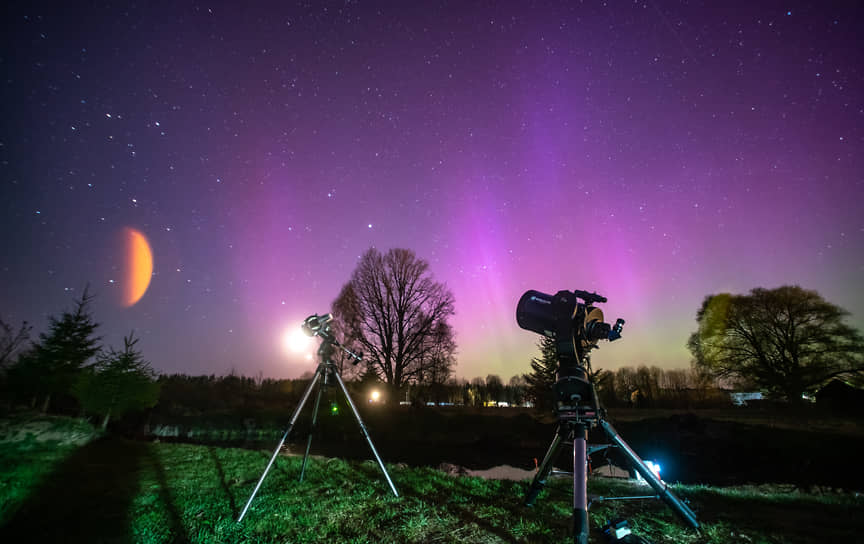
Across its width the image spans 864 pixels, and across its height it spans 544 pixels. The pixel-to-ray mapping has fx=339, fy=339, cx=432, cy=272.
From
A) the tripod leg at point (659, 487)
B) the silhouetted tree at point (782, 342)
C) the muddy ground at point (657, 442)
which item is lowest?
the muddy ground at point (657, 442)

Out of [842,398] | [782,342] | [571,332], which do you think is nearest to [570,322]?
[571,332]

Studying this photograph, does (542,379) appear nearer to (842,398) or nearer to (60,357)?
(842,398)

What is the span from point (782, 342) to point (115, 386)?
51.1 m

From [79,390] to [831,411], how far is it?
46.6m

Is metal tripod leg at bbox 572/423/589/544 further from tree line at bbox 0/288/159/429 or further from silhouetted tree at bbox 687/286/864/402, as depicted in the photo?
silhouetted tree at bbox 687/286/864/402

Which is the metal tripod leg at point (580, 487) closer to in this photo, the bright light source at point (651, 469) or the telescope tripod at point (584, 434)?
the telescope tripod at point (584, 434)

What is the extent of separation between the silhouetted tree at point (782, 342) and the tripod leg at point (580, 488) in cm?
4090

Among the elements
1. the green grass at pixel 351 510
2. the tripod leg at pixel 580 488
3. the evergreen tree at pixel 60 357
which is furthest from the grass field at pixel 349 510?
the evergreen tree at pixel 60 357

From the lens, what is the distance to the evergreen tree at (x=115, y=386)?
56.5 ft

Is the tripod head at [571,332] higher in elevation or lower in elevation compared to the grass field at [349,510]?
higher

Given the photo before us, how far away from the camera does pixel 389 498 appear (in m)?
4.70

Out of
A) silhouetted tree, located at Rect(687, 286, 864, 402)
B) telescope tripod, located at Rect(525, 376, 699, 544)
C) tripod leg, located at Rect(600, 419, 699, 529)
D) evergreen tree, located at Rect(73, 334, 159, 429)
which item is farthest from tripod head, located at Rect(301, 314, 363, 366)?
silhouetted tree, located at Rect(687, 286, 864, 402)

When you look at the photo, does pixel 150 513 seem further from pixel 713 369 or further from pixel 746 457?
pixel 713 369

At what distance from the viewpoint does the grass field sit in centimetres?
351
